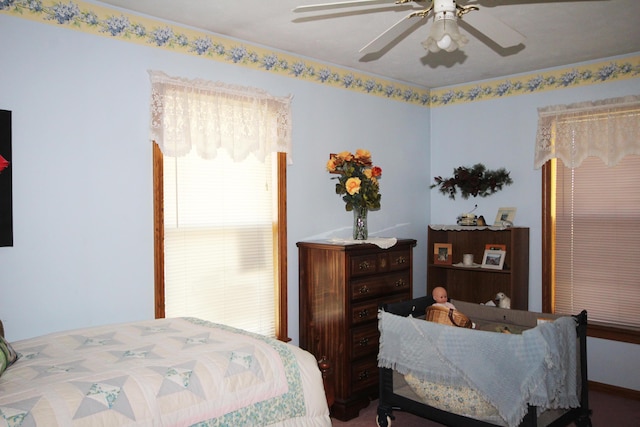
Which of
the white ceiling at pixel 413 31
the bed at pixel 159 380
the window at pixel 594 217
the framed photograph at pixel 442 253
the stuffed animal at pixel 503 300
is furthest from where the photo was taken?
the framed photograph at pixel 442 253

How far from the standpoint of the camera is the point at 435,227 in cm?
468

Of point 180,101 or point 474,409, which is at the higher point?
point 180,101

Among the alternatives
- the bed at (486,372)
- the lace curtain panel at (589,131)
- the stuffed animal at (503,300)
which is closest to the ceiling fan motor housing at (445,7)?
the bed at (486,372)

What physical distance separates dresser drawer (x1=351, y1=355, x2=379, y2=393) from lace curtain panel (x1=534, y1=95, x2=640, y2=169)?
7.03 feet

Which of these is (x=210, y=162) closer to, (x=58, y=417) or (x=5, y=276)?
(x=5, y=276)

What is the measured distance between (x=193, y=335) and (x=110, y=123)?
1329 millimetres

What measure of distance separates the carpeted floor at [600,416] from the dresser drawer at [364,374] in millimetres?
186

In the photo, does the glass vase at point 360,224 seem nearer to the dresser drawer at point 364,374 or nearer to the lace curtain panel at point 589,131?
the dresser drawer at point 364,374

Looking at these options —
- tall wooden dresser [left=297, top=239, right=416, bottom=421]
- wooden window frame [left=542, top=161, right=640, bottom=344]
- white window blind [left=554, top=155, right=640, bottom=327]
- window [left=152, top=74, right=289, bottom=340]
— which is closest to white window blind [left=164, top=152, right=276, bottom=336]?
window [left=152, top=74, right=289, bottom=340]

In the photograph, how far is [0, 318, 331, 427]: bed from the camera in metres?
1.70

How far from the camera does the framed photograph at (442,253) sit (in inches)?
182

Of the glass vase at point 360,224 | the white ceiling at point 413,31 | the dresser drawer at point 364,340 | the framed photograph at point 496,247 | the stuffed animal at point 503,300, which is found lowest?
the dresser drawer at point 364,340

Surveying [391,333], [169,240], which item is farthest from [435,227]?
[169,240]

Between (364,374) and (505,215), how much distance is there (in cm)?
191
